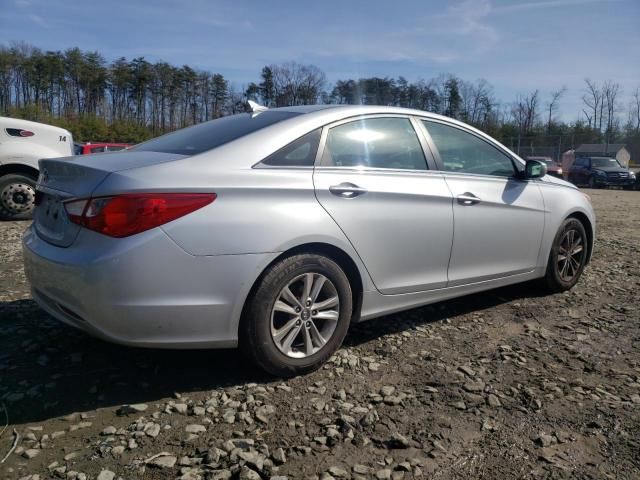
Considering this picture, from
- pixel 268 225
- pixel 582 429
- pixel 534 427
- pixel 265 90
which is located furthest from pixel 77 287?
pixel 265 90

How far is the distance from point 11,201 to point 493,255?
6.93 meters

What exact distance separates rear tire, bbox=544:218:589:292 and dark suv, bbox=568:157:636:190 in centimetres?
2419

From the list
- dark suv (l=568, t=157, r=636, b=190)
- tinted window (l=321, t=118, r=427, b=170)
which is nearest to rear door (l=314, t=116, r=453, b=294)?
tinted window (l=321, t=118, r=427, b=170)

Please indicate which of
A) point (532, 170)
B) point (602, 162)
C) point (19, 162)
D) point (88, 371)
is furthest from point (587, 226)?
point (602, 162)

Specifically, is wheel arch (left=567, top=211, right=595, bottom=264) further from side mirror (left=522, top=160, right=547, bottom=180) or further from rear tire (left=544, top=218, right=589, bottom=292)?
side mirror (left=522, top=160, right=547, bottom=180)

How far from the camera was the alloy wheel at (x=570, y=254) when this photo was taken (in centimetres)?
468

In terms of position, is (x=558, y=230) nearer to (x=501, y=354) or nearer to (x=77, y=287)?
(x=501, y=354)

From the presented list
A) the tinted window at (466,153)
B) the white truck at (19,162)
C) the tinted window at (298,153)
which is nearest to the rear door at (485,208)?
the tinted window at (466,153)

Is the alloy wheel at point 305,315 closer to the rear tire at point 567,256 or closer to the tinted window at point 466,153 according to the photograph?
the tinted window at point 466,153

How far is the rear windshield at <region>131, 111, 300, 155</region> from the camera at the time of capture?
3.02 m

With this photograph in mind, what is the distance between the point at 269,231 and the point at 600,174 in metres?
27.4

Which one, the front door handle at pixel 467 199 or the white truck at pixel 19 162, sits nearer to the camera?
the front door handle at pixel 467 199

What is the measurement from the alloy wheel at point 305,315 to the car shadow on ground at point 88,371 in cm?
24

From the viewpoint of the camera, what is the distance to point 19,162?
7730mm
